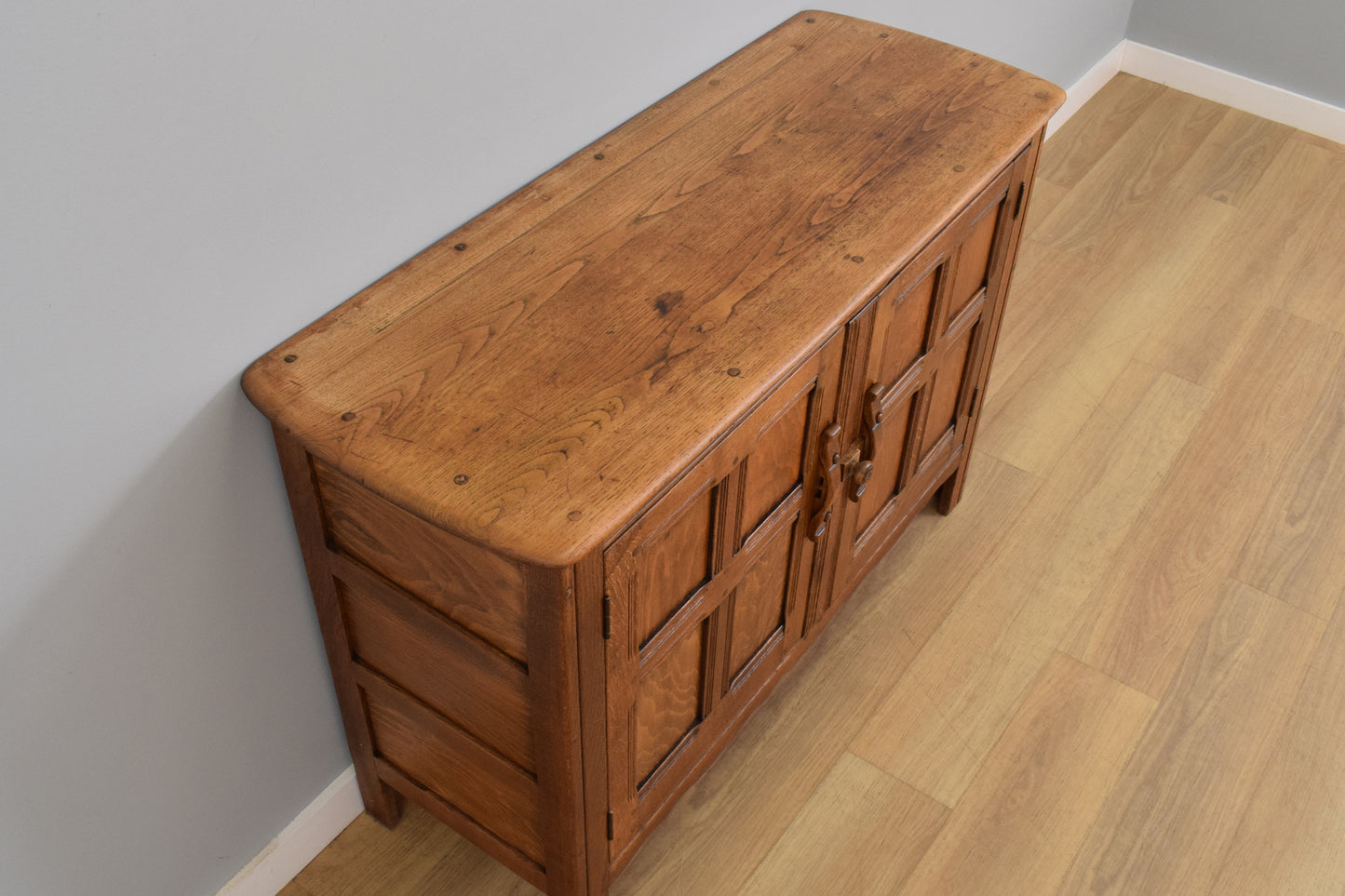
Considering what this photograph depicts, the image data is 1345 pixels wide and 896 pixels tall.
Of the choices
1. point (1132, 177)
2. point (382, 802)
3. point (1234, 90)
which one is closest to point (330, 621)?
point (382, 802)

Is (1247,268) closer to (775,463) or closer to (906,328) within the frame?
(906,328)

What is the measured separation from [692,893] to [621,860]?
189 millimetres

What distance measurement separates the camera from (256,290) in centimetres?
110

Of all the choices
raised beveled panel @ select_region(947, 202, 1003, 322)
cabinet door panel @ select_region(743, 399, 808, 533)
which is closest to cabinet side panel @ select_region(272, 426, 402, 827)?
cabinet door panel @ select_region(743, 399, 808, 533)

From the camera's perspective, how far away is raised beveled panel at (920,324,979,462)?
5.57ft

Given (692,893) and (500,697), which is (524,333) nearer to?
(500,697)

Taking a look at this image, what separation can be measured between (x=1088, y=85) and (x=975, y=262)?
→ 69.5 inches

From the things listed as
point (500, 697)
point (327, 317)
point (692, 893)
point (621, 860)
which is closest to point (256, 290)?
point (327, 317)

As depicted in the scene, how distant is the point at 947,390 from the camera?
1.77 meters

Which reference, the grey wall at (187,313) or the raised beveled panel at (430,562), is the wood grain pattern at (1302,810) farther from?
the grey wall at (187,313)

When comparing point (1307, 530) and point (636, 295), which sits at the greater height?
point (636, 295)

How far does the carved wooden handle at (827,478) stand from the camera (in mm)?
1368

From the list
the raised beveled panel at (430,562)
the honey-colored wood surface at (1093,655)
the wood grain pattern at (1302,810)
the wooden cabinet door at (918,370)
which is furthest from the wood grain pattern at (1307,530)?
the raised beveled panel at (430,562)

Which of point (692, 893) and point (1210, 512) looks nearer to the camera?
point (692, 893)
